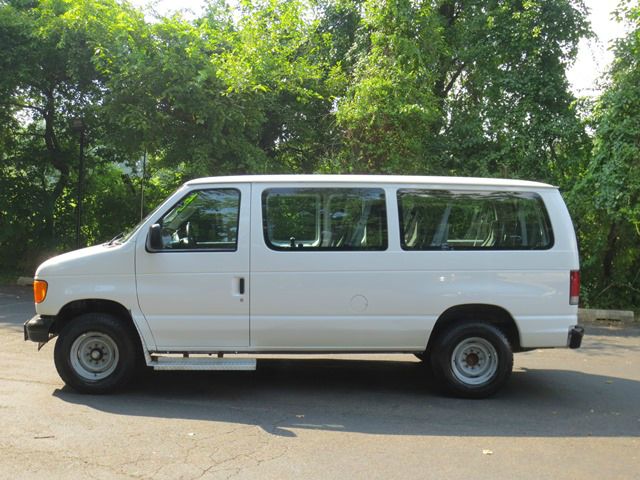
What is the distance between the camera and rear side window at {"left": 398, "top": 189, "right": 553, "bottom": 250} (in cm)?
614

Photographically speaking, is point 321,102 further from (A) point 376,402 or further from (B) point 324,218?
(A) point 376,402

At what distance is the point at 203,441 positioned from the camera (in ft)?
15.7

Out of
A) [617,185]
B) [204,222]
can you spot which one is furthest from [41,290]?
[617,185]

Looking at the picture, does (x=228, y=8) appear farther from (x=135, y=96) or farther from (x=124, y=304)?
(x=124, y=304)

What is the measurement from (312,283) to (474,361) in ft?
6.09

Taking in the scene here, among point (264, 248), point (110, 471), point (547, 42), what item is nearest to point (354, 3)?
point (547, 42)

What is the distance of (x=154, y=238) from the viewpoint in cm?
582

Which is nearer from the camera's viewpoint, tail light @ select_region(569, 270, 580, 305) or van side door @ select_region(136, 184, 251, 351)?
van side door @ select_region(136, 184, 251, 351)

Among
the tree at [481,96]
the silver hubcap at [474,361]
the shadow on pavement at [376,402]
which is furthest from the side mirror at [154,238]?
the tree at [481,96]

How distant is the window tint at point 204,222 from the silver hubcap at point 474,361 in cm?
251

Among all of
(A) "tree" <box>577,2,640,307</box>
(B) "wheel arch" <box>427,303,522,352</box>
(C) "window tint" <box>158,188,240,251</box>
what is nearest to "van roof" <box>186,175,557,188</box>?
(C) "window tint" <box>158,188,240,251</box>

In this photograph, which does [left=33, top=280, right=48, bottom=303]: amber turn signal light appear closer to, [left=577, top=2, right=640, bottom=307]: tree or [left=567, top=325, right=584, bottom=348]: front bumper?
[left=567, top=325, right=584, bottom=348]: front bumper

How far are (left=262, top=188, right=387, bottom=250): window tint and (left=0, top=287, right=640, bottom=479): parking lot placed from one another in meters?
1.55

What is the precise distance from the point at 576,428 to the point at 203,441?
3.19m
